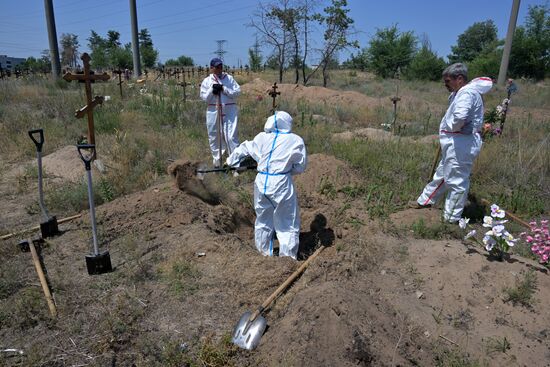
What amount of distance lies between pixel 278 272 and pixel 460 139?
253 centimetres

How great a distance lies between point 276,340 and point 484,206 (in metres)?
3.74

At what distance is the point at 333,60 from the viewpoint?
68.6ft

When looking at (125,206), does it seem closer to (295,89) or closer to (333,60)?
(295,89)

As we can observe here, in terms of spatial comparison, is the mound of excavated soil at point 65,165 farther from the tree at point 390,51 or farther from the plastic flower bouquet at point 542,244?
the tree at point 390,51

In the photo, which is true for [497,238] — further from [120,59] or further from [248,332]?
[120,59]

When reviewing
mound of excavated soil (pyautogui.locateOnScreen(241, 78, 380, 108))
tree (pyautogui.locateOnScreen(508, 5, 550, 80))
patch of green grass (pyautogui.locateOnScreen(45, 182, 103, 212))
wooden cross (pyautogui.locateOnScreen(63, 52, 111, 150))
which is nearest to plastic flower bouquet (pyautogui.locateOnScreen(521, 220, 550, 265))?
wooden cross (pyautogui.locateOnScreen(63, 52, 111, 150))

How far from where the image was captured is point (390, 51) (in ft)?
106

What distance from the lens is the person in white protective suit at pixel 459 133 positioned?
404cm

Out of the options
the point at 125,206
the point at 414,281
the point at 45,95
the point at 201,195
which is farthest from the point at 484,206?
the point at 45,95

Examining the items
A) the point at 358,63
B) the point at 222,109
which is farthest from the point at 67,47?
the point at 222,109

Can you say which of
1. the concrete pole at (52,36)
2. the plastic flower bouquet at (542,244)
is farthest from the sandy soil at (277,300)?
the concrete pole at (52,36)

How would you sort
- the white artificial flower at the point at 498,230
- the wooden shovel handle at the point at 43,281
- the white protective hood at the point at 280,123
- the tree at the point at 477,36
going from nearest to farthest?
the wooden shovel handle at the point at 43,281, the white artificial flower at the point at 498,230, the white protective hood at the point at 280,123, the tree at the point at 477,36

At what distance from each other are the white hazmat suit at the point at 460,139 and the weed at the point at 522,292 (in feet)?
4.33

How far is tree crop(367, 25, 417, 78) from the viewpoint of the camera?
3197cm
